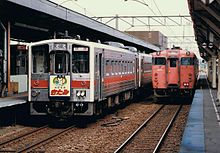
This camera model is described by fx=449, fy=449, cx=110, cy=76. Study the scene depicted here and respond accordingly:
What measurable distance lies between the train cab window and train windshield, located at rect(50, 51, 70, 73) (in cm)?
25

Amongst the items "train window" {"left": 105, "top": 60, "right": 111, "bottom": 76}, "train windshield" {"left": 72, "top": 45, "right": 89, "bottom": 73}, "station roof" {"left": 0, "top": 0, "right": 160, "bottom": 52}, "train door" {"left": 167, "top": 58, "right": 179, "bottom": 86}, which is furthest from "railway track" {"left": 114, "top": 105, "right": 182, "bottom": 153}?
"station roof" {"left": 0, "top": 0, "right": 160, "bottom": 52}

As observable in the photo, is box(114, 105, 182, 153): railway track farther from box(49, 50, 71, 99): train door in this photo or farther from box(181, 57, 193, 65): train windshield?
box(181, 57, 193, 65): train windshield

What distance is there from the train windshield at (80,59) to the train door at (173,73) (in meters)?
9.30

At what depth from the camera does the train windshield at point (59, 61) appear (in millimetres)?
14328

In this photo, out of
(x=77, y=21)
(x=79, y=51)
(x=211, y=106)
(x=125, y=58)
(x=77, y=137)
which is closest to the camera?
(x=77, y=137)

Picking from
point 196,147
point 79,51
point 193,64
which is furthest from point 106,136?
point 193,64

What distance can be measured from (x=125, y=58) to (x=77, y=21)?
332cm

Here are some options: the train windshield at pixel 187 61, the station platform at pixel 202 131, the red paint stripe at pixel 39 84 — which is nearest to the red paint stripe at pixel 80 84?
the red paint stripe at pixel 39 84

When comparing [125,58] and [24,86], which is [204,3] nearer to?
[125,58]

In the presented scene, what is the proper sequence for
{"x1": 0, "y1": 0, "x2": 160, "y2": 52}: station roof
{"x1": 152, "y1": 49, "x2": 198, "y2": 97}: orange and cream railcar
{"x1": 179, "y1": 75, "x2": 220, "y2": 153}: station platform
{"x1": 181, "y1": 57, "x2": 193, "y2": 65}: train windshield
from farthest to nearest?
{"x1": 181, "y1": 57, "x2": 193, "y2": 65}: train windshield → {"x1": 152, "y1": 49, "x2": 198, "y2": 97}: orange and cream railcar → {"x1": 0, "y1": 0, "x2": 160, "y2": 52}: station roof → {"x1": 179, "y1": 75, "x2": 220, "y2": 153}: station platform

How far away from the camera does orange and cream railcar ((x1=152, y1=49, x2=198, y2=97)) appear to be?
22.7 meters

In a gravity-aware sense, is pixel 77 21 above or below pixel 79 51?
above

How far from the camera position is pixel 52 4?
18.8 m

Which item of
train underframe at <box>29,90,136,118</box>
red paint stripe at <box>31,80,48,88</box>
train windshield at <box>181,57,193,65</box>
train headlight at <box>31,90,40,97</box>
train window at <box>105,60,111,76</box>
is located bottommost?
train underframe at <box>29,90,136,118</box>
